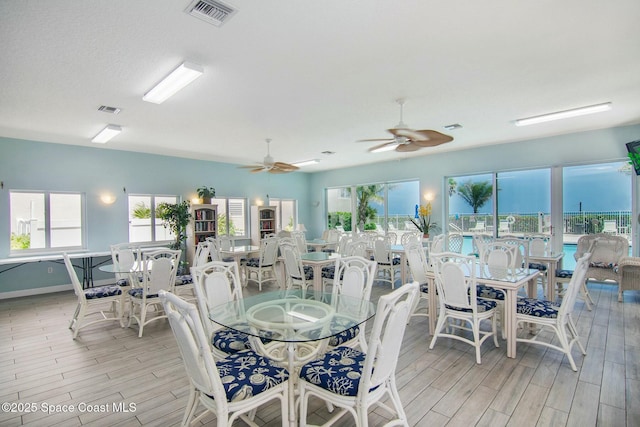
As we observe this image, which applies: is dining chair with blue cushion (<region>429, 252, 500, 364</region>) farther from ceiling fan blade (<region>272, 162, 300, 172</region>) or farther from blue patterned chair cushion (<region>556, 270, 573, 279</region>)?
ceiling fan blade (<region>272, 162, 300, 172</region>)

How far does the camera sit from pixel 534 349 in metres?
3.25

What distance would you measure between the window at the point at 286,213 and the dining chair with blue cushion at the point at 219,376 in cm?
800

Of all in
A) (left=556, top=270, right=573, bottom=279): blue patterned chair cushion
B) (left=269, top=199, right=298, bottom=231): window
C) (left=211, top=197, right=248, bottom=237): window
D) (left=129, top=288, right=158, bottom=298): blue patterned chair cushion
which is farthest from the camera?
(left=269, top=199, right=298, bottom=231): window

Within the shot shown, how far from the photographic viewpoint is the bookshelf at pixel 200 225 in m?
7.68

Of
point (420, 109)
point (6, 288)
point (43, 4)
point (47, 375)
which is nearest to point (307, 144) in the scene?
point (420, 109)

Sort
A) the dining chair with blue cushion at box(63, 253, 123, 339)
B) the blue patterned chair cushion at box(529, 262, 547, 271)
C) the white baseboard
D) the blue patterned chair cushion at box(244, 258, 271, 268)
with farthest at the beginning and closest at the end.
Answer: the blue patterned chair cushion at box(244, 258, 271, 268) → the white baseboard → the blue patterned chair cushion at box(529, 262, 547, 271) → the dining chair with blue cushion at box(63, 253, 123, 339)

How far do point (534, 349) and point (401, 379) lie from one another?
5.25ft

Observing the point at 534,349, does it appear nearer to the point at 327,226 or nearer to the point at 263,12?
the point at 263,12

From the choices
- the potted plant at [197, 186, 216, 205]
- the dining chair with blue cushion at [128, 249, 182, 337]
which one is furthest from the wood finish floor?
the potted plant at [197, 186, 216, 205]

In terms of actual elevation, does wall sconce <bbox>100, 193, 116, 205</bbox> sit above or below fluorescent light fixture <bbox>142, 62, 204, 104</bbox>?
below

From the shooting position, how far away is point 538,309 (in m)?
3.02

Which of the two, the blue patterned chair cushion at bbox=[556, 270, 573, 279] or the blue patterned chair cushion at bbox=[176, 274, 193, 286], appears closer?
the blue patterned chair cushion at bbox=[176, 274, 193, 286]

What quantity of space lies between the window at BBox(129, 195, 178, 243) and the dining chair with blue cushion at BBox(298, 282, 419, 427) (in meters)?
6.77

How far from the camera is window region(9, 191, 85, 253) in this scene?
5941 millimetres
